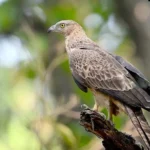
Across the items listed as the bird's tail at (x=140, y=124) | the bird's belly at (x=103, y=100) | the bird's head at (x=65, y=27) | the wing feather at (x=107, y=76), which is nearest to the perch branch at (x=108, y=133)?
the bird's tail at (x=140, y=124)

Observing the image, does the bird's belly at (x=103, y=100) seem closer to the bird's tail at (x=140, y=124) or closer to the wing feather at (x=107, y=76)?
the wing feather at (x=107, y=76)

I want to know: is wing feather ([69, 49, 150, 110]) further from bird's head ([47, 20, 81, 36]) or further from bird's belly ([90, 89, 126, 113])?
bird's head ([47, 20, 81, 36])

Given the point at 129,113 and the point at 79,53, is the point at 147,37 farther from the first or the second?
the point at 129,113

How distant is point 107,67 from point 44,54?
4234mm

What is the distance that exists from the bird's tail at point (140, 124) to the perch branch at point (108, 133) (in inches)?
11.9

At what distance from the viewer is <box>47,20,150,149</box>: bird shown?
25.2 feet

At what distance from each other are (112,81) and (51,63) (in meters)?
2.76

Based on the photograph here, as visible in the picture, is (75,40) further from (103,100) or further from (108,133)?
(108,133)

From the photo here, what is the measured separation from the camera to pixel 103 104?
8195mm

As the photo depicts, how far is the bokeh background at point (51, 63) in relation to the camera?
33.1 ft

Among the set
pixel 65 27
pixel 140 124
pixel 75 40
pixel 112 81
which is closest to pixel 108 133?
pixel 140 124

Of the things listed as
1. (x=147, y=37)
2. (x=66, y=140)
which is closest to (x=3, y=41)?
(x=147, y=37)

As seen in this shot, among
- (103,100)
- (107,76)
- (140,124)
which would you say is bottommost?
(140,124)

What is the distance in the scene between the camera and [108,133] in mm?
7113
